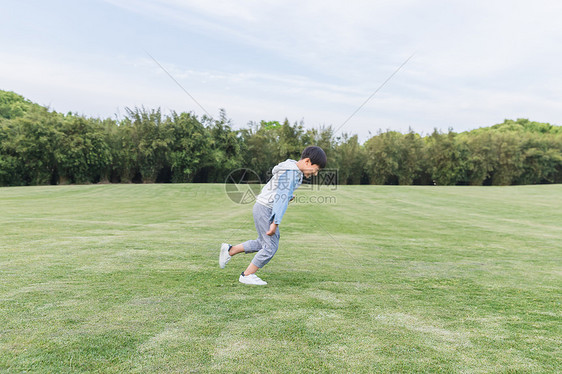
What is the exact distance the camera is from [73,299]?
3.70m

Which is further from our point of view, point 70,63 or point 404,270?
point 70,63

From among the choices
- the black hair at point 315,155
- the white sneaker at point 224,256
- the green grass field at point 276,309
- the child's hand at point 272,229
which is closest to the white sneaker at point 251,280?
the green grass field at point 276,309

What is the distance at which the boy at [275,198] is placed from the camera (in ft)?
14.4

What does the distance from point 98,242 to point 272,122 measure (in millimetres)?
79060

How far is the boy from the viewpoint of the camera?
439cm

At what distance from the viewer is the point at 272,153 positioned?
50000 mm

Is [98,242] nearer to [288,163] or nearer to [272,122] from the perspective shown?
[288,163]

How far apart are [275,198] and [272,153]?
45901 mm

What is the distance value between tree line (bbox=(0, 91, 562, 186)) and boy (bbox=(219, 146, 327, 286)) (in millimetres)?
40692

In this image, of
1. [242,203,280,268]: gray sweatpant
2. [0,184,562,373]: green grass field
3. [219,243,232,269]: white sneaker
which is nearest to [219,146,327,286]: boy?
[242,203,280,268]: gray sweatpant

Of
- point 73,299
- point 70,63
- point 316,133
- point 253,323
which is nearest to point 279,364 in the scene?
point 253,323

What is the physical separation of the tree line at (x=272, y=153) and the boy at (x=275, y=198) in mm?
40692

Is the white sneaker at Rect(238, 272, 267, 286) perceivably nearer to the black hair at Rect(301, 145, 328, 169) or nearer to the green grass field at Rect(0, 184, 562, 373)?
the green grass field at Rect(0, 184, 562, 373)

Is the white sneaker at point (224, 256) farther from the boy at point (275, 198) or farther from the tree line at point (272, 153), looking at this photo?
the tree line at point (272, 153)
